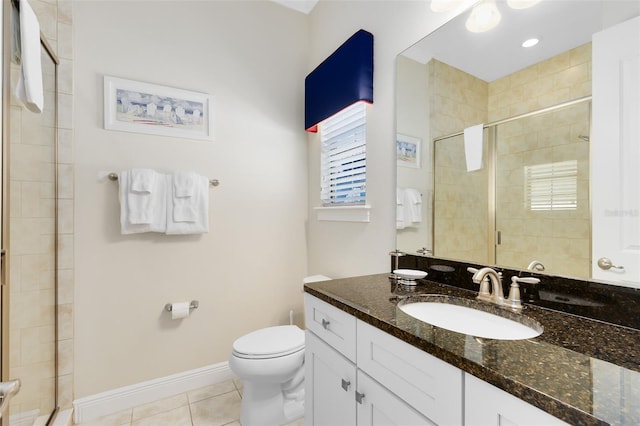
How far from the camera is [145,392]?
1.84m

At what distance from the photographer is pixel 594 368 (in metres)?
0.57

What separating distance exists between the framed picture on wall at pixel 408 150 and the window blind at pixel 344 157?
0.29 metres

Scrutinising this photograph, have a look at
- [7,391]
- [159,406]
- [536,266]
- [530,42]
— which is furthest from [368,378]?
[159,406]

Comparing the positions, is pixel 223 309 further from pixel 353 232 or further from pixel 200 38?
pixel 200 38

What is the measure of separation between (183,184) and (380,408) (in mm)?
1637

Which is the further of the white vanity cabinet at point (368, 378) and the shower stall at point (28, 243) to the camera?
the shower stall at point (28, 243)

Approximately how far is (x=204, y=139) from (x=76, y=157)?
0.72 m

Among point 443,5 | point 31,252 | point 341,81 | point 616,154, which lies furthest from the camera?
point 341,81

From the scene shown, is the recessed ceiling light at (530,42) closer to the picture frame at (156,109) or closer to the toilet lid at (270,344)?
the toilet lid at (270,344)

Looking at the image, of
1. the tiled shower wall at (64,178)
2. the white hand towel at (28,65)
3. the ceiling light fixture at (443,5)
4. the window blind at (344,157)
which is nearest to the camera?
the white hand towel at (28,65)

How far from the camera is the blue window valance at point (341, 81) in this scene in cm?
170

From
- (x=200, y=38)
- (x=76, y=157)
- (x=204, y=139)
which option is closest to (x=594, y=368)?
(x=204, y=139)

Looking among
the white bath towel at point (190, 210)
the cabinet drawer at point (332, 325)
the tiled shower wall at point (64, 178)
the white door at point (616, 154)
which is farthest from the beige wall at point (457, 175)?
the tiled shower wall at point (64, 178)

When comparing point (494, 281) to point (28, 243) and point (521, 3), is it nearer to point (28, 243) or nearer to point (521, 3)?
point (521, 3)
